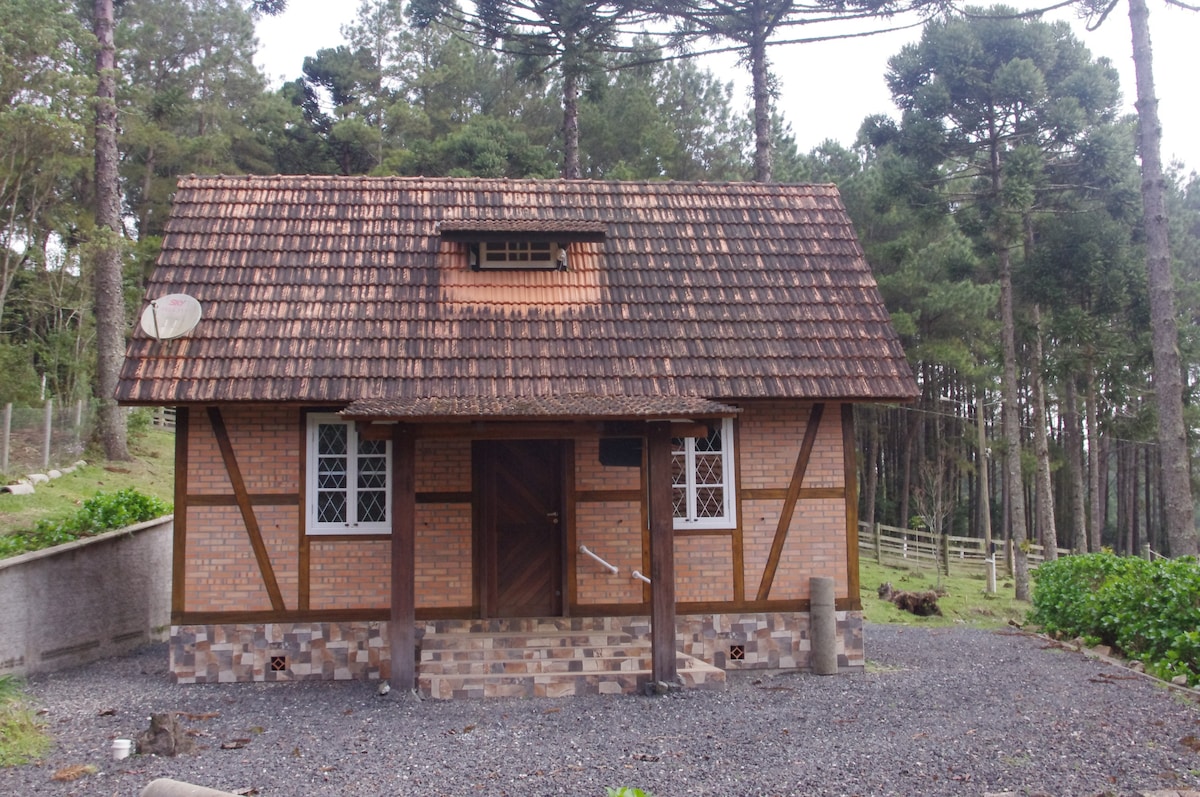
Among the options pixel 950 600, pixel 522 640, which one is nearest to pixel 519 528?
pixel 522 640

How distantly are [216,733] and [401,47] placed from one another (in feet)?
108

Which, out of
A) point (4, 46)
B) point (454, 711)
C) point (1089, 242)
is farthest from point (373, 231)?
point (1089, 242)

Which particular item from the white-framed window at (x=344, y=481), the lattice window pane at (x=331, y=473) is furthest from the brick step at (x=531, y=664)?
the lattice window pane at (x=331, y=473)

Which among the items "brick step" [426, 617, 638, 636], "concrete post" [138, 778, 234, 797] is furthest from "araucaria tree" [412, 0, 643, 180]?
"concrete post" [138, 778, 234, 797]

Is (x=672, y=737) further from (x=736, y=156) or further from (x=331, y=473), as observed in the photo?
(x=736, y=156)

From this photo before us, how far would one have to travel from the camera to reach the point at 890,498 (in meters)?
39.7

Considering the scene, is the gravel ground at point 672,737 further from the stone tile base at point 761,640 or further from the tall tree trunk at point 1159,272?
the tall tree trunk at point 1159,272

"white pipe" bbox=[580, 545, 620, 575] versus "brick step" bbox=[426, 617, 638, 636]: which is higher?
"white pipe" bbox=[580, 545, 620, 575]

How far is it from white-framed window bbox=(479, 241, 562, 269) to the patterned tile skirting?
4157 millimetres

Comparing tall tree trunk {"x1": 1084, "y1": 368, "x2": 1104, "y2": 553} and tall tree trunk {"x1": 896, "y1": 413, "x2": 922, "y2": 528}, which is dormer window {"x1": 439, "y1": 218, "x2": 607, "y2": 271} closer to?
tall tree trunk {"x1": 1084, "y1": 368, "x2": 1104, "y2": 553}

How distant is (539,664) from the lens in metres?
9.25

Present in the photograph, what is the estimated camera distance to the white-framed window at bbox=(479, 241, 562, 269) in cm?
1135

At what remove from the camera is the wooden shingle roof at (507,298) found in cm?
995

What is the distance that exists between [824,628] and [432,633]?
4.10 meters
